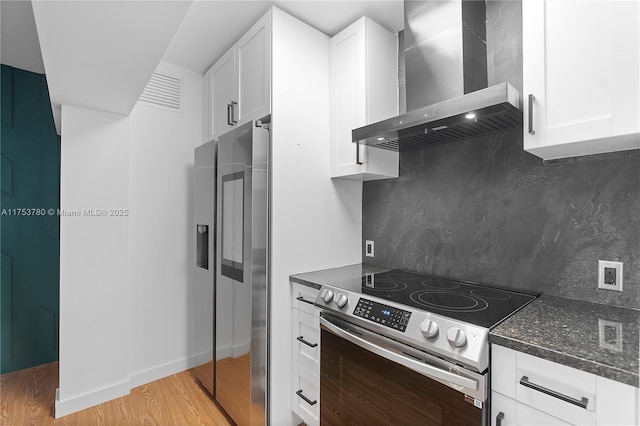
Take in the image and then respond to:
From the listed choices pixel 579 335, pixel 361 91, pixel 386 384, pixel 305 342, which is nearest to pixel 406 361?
pixel 386 384

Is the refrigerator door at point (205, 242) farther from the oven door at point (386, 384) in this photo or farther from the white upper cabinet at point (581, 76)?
the white upper cabinet at point (581, 76)

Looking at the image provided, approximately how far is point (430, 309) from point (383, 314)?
0.19 metres

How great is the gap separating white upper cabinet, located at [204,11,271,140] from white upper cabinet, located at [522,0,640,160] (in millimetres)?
1279

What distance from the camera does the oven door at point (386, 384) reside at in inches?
40.6

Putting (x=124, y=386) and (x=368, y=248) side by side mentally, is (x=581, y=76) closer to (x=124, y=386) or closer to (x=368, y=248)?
(x=368, y=248)

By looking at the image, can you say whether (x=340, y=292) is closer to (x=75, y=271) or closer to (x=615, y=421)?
(x=615, y=421)

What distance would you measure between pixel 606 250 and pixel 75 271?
9.40ft

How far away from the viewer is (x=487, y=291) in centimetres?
153

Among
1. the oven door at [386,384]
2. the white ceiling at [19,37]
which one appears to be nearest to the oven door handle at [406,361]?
the oven door at [386,384]

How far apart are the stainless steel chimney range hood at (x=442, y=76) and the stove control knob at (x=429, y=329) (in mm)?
831

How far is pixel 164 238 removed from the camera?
8.24 feet

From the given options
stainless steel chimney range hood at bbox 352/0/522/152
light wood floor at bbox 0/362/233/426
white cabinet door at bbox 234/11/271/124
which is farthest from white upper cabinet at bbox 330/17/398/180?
light wood floor at bbox 0/362/233/426

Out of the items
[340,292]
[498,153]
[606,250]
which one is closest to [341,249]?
[340,292]

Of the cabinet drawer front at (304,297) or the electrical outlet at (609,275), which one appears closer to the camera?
the electrical outlet at (609,275)
